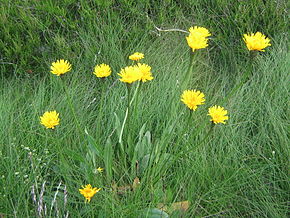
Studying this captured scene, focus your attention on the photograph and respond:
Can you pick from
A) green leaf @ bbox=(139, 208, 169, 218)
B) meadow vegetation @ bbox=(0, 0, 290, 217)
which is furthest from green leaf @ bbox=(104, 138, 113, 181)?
green leaf @ bbox=(139, 208, 169, 218)

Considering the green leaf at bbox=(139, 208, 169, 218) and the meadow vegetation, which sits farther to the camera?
the meadow vegetation

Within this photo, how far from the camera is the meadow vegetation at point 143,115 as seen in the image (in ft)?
5.39

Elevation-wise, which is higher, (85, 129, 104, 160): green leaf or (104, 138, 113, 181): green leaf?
(85, 129, 104, 160): green leaf

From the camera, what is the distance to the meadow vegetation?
164 centimetres

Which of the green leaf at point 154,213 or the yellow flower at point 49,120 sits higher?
the yellow flower at point 49,120

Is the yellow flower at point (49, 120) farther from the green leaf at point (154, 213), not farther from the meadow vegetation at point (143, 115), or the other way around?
the green leaf at point (154, 213)

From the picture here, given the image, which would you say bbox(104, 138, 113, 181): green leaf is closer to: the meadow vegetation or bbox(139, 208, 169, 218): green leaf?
the meadow vegetation

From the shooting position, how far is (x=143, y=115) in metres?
2.04

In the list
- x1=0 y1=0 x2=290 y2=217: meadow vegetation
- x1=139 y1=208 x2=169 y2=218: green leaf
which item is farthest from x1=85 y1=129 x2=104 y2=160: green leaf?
x1=139 y1=208 x2=169 y2=218: green leaf

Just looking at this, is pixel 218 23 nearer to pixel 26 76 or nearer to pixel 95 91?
pixel 95 91

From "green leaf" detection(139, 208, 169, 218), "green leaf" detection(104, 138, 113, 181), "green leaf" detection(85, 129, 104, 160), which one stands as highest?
"green leaf" detection(85, 129, 104, 160)

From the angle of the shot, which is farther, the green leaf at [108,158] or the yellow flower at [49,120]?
the green leaf at [108,158]

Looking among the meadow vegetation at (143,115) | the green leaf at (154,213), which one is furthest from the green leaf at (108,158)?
the green leaf at (154,213)

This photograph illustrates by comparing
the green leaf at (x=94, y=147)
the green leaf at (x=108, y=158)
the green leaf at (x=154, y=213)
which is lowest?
the green leaf at (x=154, y=213)
